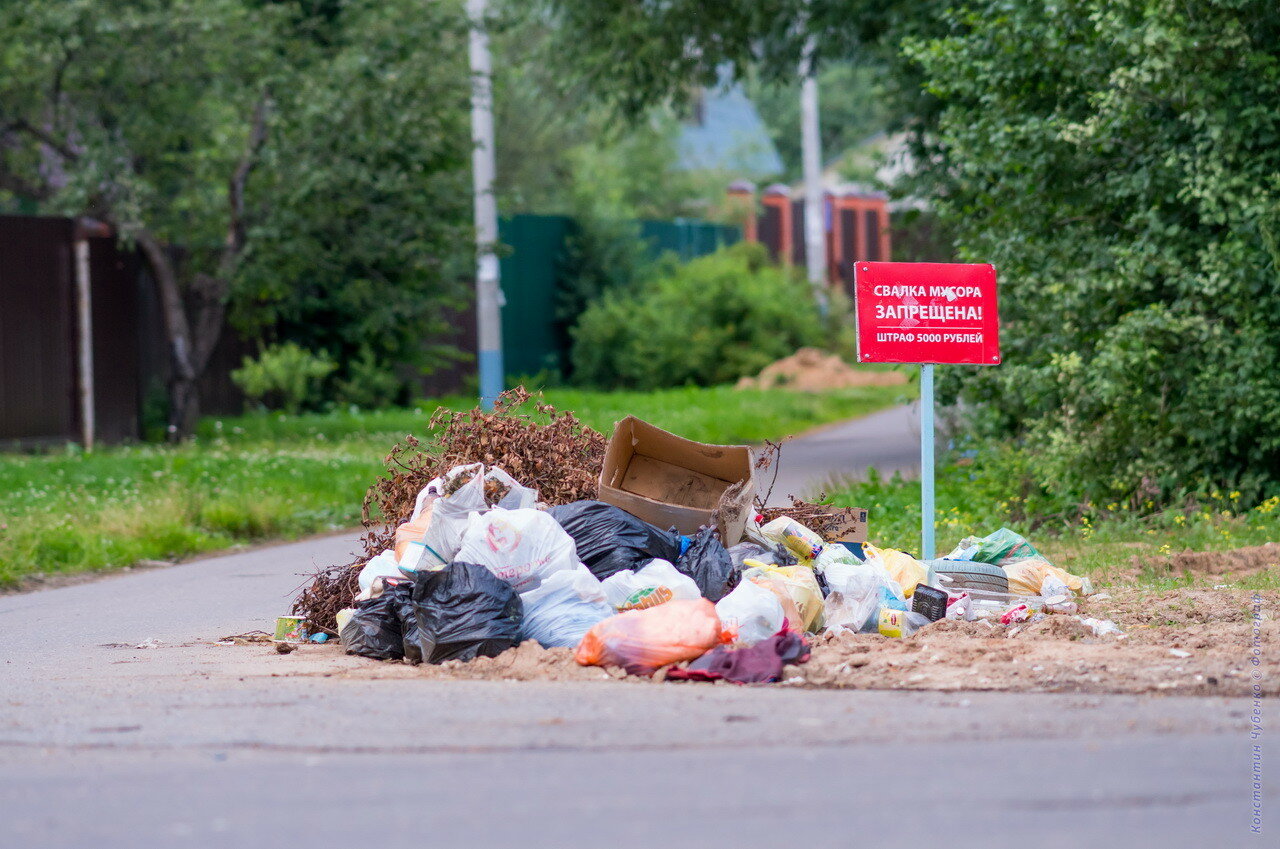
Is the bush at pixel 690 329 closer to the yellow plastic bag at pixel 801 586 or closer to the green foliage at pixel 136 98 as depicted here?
the green foliage at pixel 136 98

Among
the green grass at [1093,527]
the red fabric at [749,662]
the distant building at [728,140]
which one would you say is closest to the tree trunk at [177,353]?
the green grass at [1093,527]

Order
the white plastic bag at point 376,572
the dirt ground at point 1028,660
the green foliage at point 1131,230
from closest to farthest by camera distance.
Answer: the dirt ground at point 1028,660 < the white plastic bag at point 376,572 < the green foliage at point 1131,230

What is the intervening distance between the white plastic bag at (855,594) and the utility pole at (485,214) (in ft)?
41.3

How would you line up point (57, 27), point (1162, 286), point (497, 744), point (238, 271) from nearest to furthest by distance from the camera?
point (497, 744), point (1162, 286), point (57, 27), point (238, 271)

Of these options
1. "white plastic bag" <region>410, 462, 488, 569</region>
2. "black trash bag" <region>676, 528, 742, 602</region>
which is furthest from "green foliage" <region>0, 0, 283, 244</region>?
"black trash bag" <region>676, 528, 742, 602</region>

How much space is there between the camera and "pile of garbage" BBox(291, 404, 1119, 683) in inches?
274

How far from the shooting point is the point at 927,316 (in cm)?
916

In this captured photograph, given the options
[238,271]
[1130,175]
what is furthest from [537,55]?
[1130,175]

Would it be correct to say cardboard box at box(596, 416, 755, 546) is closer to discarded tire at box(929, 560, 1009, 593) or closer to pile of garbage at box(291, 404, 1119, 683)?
pile of garbage at box(291, 404, 1119, 683)

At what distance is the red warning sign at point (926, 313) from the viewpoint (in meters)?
9.05

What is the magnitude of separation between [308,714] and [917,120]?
43.9ft

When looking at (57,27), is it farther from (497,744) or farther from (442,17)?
(497,744)

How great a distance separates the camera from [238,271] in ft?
61.3

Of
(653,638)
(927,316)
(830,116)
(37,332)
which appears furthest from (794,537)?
(830,116)
